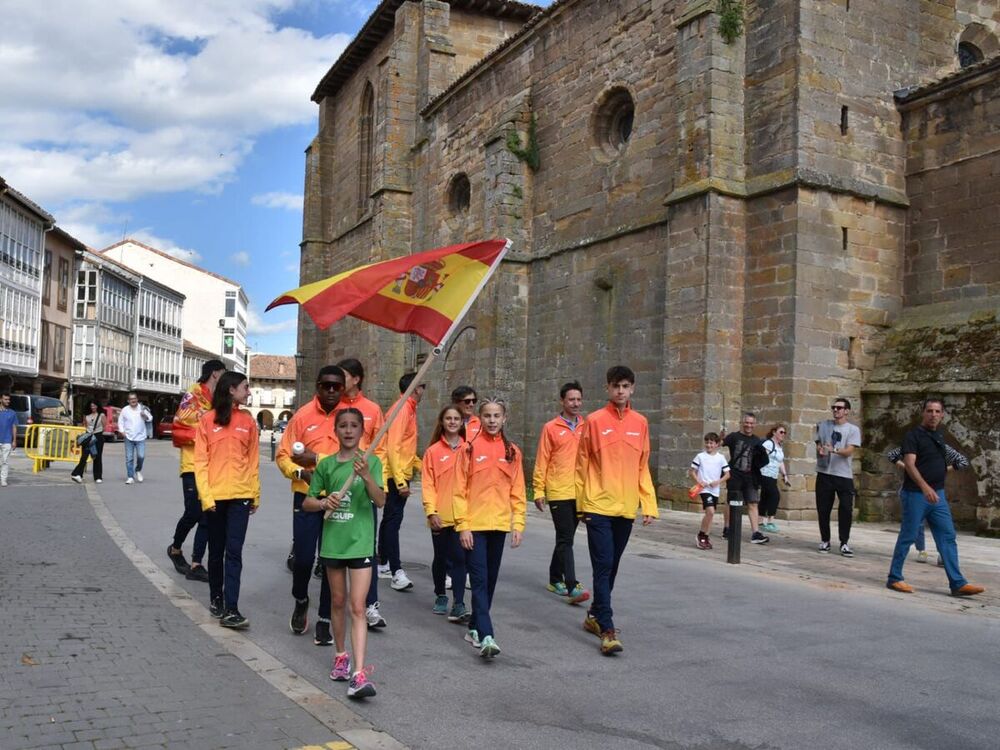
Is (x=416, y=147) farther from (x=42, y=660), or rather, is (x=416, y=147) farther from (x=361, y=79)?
(x=42, y=660)

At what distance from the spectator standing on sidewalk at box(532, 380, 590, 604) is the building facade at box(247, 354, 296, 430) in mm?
94248

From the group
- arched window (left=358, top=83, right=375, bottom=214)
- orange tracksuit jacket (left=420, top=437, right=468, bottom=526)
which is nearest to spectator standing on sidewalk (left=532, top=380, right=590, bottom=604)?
orange tracksuit jacket (left=420, top=437, right=468, bottom=526)

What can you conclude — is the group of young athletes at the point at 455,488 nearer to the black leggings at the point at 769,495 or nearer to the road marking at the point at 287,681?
the road marking at the point at 287,681

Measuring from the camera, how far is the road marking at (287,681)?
4.21m

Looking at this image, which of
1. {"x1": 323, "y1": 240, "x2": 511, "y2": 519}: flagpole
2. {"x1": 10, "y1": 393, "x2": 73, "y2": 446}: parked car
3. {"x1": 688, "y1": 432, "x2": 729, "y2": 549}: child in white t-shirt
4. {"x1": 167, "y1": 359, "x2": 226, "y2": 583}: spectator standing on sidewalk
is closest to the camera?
{"x1": 323, "y1": 240, "x2": 511, "y2": 519}: flagpole

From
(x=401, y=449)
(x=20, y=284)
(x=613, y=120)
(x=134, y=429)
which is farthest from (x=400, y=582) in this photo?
(x=20, y=284)

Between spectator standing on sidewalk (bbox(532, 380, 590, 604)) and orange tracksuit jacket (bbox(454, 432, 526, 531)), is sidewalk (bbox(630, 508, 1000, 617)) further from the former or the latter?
orange tracksuit jacket (bbox(454, 432, 526, 531))

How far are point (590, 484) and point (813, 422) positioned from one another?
9382 mm

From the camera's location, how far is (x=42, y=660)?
5.27m

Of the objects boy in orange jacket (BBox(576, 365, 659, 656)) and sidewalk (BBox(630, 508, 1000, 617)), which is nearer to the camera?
boy in orange jacket (BBox(576, 365, 659, 656))

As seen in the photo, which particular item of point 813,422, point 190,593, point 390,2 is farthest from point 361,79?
point 190,593

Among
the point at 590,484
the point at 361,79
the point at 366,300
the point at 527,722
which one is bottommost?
the point at 527,722

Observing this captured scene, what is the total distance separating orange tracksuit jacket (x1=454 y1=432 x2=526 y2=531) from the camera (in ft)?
19.8

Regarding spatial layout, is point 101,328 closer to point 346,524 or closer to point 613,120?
point 613,120
